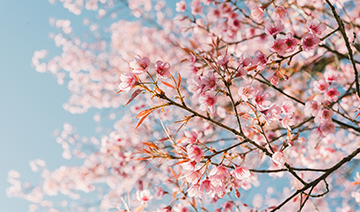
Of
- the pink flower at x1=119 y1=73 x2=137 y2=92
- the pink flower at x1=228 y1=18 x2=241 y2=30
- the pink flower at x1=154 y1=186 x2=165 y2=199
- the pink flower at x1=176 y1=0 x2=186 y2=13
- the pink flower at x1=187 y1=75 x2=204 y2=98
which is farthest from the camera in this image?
the pink flower at x1=176 y1=0 x2=186 y2=13

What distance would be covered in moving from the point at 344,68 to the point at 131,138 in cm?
484

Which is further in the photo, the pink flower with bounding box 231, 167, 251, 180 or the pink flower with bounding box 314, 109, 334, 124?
the pink flower with bounding box 314, 109, 334, 124

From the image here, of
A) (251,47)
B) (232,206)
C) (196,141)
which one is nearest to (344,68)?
(251,47)

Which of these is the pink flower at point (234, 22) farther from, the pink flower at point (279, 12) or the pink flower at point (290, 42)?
the pink flower at point (290, 42)

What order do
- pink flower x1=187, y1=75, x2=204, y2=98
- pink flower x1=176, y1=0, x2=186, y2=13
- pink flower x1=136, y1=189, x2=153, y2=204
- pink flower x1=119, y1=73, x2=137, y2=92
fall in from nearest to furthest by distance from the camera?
pink flower x1=119, y1=73, x2=137, y2=92 < pink flower x1=187, y1=75, x2=204, y2=98 < pink flower x1=136, y1=189, x2=153, y2=204 < pink flower x1=176, y1=0, x2=186, y2=13

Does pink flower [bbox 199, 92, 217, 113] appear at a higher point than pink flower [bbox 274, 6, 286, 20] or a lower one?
lower

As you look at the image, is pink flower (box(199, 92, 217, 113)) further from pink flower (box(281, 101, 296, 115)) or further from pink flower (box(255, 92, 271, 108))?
pink flower (box(281, 101, 296, 115))

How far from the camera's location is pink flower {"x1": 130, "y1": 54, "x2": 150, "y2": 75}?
1.33m

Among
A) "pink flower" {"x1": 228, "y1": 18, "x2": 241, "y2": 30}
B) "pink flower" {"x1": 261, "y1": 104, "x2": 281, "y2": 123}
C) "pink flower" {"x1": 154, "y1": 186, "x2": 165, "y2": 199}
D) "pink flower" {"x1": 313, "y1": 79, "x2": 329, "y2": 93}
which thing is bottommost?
"pink flower" {"x1": 154, "y1": 186, "x2": 165, "y2": 199}

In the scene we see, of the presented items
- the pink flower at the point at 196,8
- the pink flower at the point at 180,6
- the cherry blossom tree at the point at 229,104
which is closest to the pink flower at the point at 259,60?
the cherry blossom tree at the point at 229,104

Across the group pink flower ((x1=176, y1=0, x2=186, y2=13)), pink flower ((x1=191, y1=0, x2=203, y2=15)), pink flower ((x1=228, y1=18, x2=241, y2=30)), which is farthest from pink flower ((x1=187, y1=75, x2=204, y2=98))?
pink flower ((x1=191, y1=0, x2=203, y2=15))

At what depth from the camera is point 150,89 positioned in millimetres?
1235

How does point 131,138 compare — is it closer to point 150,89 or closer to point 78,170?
point 78,170

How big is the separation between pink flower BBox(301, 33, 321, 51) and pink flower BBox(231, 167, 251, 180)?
2.83 feet
